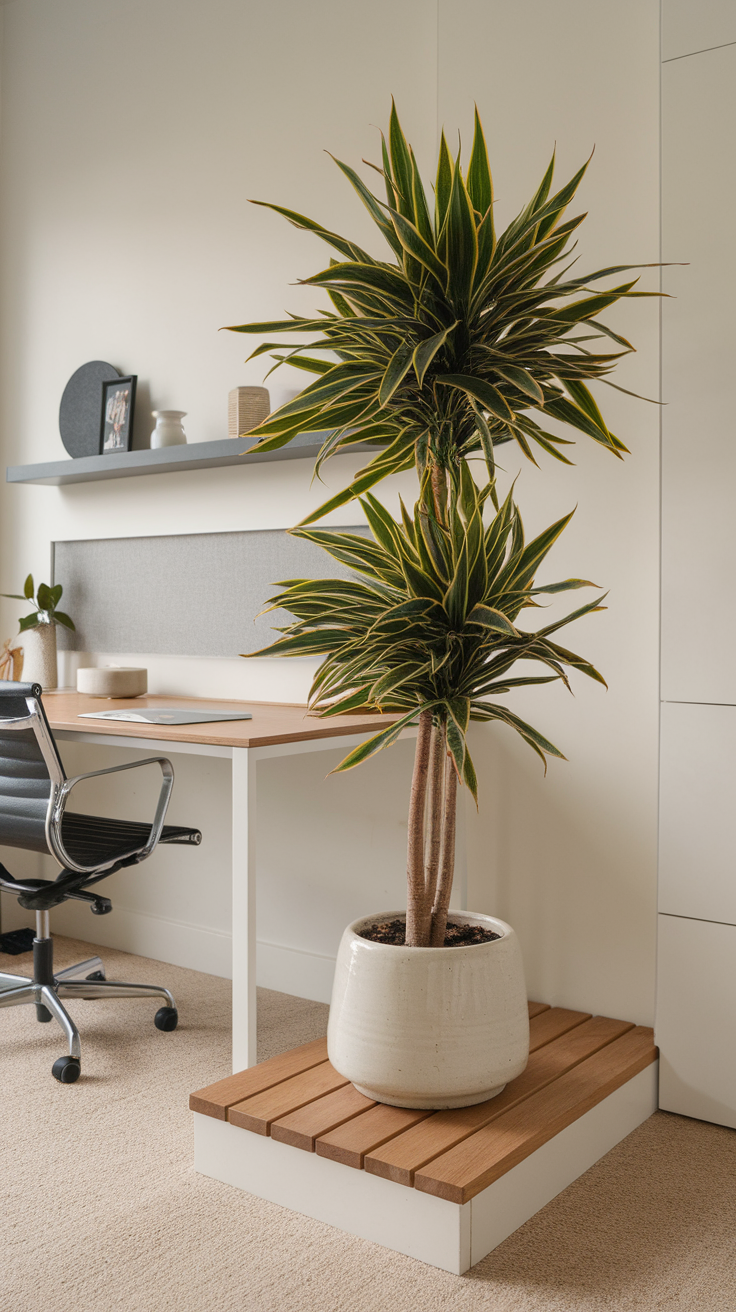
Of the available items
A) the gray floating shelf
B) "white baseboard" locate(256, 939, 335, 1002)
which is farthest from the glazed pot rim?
the gray floating shelf

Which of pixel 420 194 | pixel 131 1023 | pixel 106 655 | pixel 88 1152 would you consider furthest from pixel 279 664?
pixel 420 194

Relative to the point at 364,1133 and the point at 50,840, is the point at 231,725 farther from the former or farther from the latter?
the point at 364,1133

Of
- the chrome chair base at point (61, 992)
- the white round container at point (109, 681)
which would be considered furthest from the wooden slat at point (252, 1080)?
the white round container at point (109, 681)

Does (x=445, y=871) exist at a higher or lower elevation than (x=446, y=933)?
higher

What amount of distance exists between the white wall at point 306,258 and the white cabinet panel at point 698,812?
0.14 meters

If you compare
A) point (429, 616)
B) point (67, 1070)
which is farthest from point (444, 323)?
point (67, 1070)

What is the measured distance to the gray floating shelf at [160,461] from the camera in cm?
284

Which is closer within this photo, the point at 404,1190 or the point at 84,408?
the point at 404,1190

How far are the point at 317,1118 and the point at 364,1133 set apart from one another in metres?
0.10

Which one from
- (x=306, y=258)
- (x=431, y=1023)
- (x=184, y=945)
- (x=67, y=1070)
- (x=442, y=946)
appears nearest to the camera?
(x=431, y=1023)

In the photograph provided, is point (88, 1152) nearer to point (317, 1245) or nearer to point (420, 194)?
point (317, 1245)

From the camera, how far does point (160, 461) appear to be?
3.09 m

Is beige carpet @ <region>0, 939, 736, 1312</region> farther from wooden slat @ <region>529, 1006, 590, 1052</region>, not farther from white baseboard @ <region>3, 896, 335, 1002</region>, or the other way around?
white baseboard @ <region>3, 896, 335, 1002</region>

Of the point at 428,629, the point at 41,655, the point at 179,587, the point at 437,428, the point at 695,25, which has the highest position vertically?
the point at 695,25
